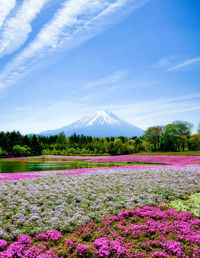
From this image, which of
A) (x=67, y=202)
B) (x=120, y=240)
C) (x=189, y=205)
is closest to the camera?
(x=120, y=240)

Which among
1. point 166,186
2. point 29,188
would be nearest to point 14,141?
point 29,188

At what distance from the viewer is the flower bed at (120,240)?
5.84 m

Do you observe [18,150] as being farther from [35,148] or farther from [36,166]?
[36,166]

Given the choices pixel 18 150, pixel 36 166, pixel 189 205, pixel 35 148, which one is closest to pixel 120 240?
pixel 189 205

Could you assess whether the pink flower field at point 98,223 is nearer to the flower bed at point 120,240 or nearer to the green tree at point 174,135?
the flower bed at point 120,240

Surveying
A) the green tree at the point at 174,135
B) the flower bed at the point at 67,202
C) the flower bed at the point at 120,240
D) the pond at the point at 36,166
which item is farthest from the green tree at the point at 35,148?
the flower bed at the point at 120,240

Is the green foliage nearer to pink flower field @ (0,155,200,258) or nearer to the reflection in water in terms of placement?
pink flower field @ (0,155,200,258)

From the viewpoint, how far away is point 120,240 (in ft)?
21.3

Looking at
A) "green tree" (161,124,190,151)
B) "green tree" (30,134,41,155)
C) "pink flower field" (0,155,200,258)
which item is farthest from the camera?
"green tree" (30,134,41,155)

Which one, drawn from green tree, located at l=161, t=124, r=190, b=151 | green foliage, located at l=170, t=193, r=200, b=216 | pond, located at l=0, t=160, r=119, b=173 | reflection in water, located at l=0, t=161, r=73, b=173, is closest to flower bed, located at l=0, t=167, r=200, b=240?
green foliage, located at l=170, t=193, r=200, b=216

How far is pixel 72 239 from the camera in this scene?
6.58 m

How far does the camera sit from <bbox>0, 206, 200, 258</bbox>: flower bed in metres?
5.84

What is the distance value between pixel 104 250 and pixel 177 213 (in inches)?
190

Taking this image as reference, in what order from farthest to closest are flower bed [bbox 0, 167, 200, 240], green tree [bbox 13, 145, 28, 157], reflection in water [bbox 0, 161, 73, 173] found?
green tree [bbox 13, 145, 28, 157]
reflection in water [bbox 0, 161, 73, 173]
flower bed [bbox 0, 167, 200, 240]
